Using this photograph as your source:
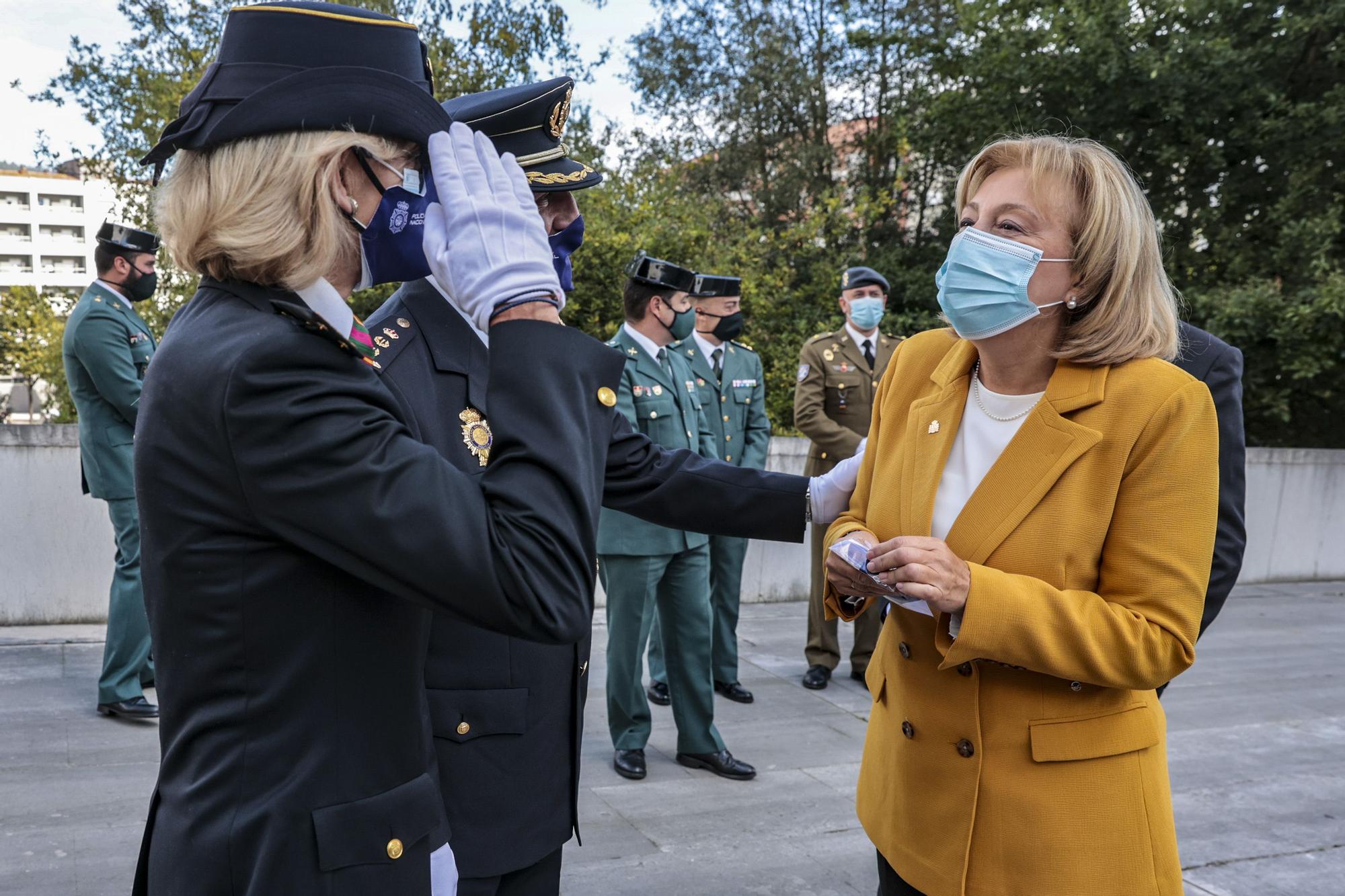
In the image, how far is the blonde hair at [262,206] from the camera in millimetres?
1365

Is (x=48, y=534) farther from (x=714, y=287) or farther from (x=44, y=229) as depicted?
(x=44, y=229)

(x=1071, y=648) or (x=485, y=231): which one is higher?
(x=485, y=231)

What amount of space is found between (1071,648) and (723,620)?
13.8ft

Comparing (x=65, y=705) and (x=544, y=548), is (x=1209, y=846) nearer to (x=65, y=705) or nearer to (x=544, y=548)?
(x=544, y=548)

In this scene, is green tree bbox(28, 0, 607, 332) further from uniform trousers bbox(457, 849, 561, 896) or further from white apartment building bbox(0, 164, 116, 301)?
white apartment building bbox(0, 164, 116, 301)

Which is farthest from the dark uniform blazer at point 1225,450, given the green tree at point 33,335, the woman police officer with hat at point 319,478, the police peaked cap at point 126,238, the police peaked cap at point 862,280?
the green tree at point 33,335

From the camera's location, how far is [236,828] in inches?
52.3

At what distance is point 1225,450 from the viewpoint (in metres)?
2.73

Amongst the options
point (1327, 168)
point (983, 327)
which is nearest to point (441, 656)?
point (983, 327)

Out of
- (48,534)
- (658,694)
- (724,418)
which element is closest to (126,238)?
(48,534)

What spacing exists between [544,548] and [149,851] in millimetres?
718

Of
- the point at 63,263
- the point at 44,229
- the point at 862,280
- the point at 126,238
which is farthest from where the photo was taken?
the point at 63,263

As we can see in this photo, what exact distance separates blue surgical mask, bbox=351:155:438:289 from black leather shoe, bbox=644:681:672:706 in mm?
4697

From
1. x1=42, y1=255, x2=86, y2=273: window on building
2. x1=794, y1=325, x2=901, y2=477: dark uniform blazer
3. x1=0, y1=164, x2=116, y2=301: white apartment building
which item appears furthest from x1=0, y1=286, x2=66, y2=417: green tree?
x1=42, y1=255, x2=86, y2=273: window on building
